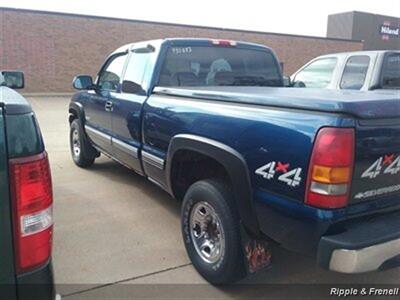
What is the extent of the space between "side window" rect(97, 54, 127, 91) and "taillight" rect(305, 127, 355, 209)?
327 cm

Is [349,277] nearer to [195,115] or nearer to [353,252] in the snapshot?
[353,252]

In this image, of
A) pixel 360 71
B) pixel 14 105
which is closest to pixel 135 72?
pixel 14 105

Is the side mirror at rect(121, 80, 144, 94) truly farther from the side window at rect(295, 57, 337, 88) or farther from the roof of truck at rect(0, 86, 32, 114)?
the side window at rect(295, 57, 337, 88)

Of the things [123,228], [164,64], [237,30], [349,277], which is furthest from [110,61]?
[237,30]

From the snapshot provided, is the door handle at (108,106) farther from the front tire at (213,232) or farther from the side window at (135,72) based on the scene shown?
the front tire at (213,232)

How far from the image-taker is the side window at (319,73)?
7677 millimetres

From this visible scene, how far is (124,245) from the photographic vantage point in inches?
145

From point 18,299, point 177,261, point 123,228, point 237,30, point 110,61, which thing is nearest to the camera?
point 18,299

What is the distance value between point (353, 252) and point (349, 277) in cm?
119

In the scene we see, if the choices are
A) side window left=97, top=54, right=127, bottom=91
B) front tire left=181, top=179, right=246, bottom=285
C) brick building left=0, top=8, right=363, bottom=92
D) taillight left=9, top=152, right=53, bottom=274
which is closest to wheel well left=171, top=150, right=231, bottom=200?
front tire left=181, top=179, right=246, bottom=285

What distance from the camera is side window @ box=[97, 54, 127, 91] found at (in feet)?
16.5

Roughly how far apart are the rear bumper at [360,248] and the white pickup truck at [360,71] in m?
4.18

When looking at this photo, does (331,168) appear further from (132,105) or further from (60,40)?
(60,40)

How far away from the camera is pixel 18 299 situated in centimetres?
156
